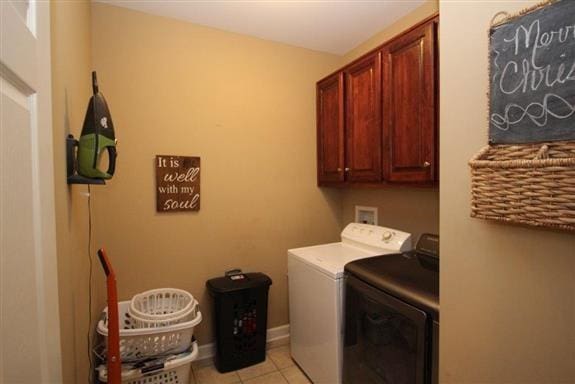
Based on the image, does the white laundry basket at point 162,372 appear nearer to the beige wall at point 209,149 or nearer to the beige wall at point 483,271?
the beige wall at point 209,149

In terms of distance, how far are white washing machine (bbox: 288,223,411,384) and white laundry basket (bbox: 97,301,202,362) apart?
710 mm

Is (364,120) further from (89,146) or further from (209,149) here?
(89,146)

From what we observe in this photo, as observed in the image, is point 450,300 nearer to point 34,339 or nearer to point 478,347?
point 478,347

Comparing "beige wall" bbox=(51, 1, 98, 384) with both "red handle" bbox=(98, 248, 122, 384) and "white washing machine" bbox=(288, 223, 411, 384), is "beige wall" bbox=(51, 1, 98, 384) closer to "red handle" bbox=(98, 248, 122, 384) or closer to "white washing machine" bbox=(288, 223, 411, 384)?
"red handle" bbox=(98, 248, 122, 384)

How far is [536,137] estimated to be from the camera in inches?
24.9

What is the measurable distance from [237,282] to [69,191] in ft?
4.35

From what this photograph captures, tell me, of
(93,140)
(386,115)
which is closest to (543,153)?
(386,115)

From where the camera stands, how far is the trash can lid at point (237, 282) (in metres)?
2.05

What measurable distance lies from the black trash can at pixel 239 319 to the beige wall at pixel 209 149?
0.61 ft

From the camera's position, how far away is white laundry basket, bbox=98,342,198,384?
60.7 inches

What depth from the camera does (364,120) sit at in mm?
2008

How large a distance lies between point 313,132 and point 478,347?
2077mm

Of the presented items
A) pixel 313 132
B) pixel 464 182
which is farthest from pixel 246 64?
pixel 464 182

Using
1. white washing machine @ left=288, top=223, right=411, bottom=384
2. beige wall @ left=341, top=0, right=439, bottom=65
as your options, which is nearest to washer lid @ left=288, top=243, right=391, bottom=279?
white washing machine @ left=288, top=223, right=411, bottom=384
